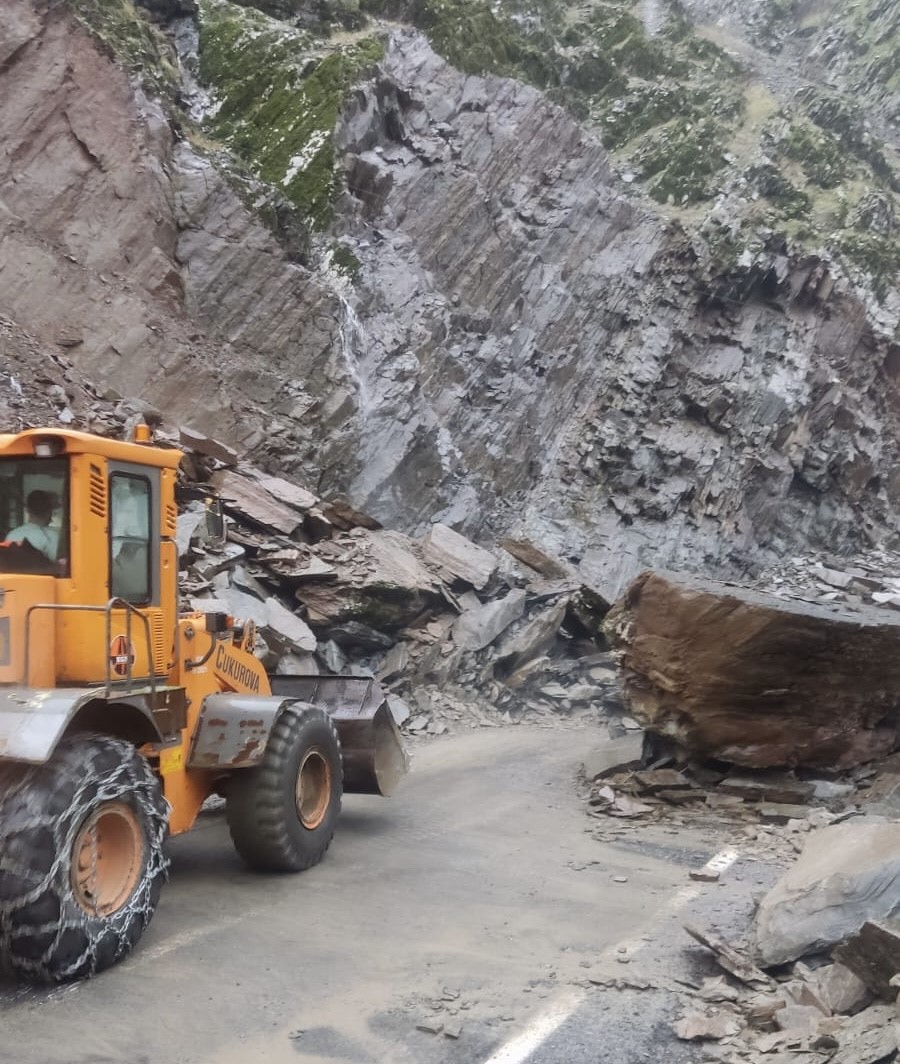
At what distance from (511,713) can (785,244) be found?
14.3 metres

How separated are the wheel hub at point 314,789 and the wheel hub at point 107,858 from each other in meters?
1.61

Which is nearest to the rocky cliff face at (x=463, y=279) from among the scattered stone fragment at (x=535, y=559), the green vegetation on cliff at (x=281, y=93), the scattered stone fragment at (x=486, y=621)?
the green vegetation on cliff at (x=281, y=93)

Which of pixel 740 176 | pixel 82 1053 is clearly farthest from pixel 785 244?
pixel 82 1053

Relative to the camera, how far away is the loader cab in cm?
437

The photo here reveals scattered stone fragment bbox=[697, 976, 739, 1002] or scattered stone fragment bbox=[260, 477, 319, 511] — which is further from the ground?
scattered stone fragment bbox=[260, 477, 319, 511]

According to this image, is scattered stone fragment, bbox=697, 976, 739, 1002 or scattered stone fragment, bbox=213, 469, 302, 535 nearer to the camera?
scattered stone fragment, bbox=697, 976, 739, 1002

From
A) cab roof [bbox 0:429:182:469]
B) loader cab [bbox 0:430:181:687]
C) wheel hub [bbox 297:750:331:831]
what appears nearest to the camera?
loader cab [bbox 0:430:181:687]

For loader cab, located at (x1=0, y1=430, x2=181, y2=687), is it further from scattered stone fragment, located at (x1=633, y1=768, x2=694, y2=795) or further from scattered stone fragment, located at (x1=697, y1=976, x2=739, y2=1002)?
scattered stone fragment, located at (x1=633, y1=768, x2=694, y2=795)

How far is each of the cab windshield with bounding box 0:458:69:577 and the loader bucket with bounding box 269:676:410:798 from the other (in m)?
2.62

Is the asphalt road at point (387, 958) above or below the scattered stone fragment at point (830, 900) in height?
below

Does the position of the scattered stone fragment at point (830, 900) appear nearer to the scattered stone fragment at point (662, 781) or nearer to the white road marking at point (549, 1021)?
the white road marking at point (549, 1021)

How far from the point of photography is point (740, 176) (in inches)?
891

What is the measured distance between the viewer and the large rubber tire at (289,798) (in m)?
5.55

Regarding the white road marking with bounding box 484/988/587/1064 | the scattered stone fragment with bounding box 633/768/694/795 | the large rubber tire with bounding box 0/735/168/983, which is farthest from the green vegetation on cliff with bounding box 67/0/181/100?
the white road marking with bounding box 484/988/587/1064
